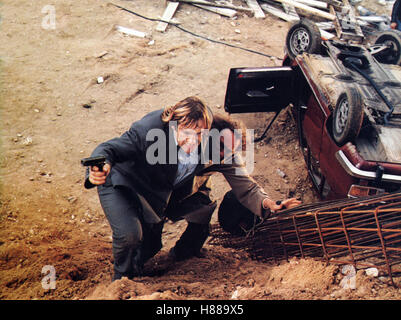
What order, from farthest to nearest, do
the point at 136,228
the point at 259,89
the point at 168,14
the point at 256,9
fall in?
the point at 256,9, the point at 168,14, the point at 259,89, the point at 136,228

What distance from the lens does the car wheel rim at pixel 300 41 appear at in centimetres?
545

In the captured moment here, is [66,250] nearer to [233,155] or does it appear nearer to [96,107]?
[233,155]

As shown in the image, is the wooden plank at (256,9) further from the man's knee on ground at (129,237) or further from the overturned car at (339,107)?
the man's knee on ground at (129,237)

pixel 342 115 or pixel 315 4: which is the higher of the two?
pixel 315 4

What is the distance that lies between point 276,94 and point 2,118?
387cm

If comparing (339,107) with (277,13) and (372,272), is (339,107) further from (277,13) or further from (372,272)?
(277,13)

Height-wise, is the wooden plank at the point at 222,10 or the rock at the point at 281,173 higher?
the wooden plank at the point at 222,10

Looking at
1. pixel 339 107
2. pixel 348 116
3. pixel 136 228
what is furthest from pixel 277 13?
pixel 136 228

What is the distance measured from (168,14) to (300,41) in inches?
151

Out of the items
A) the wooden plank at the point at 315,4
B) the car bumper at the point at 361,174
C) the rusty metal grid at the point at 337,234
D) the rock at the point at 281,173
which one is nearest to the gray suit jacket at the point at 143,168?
the rusty metal grid at the point at 337,234

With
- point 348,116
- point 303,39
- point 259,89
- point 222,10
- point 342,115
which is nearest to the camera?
point 348,116

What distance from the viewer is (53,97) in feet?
19.4

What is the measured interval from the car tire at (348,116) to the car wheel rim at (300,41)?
6.10 ft

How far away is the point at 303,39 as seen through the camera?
5.53 metres
